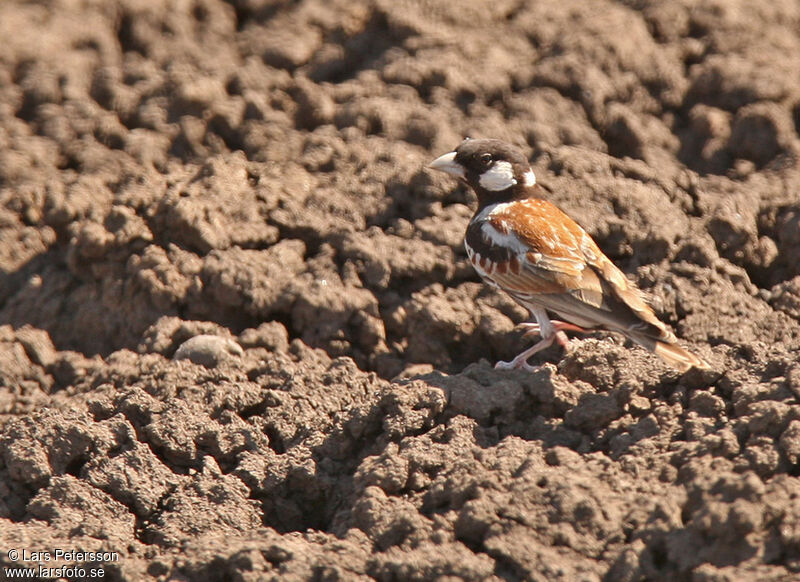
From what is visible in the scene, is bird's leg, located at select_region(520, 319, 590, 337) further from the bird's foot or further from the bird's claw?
the bird's claw

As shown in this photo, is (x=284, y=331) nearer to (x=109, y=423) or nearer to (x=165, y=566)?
(x=109, y=423)

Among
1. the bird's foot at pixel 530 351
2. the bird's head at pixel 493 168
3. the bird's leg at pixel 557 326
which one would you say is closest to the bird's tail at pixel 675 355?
the bird's foot at pixel 530 351

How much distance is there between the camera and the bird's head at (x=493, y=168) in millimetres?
6652

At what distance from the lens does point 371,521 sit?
476cm

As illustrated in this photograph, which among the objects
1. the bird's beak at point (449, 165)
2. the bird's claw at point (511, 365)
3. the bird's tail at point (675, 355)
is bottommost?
the bird's claw at point (511, 365)

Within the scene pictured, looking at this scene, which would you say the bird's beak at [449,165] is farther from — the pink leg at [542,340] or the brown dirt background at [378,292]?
the pink leg at [542,340]

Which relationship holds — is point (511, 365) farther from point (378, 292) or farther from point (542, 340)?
point (378, 292)

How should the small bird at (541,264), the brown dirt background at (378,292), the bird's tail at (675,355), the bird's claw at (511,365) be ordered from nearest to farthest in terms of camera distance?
the brown dirt background at (378,292)
the bird's tail at (675,355)
the small bird at (541,264)
the bird's claw at (511,365)

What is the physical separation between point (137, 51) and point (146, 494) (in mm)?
4541

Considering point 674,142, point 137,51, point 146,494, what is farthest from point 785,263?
point 137,51

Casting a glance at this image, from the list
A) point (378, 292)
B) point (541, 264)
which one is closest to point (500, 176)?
point (541, 264)

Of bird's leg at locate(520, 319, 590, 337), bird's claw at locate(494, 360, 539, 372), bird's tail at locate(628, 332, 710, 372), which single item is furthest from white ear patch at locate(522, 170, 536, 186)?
bird's tail at locate(628, 332, 710, 372)

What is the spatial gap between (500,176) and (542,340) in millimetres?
1159

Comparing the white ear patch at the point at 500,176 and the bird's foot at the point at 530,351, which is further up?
the white ear patch at the point at 500,176
